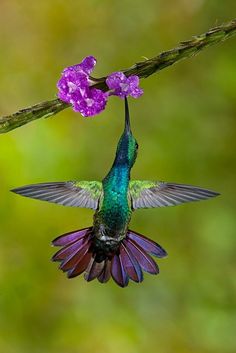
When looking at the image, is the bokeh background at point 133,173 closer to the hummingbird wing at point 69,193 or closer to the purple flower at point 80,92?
the hummingbird wing at point 69,193

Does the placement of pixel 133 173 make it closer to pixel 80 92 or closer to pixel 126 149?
pixel 126 149

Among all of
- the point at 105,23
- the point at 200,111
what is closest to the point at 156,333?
the point at 200,111

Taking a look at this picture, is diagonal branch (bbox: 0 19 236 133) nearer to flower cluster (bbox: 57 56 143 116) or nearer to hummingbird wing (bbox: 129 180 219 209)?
flower cluster (bbox: 57 56 143 116)

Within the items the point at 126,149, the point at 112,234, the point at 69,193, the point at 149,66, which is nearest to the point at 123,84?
the point at 149,66

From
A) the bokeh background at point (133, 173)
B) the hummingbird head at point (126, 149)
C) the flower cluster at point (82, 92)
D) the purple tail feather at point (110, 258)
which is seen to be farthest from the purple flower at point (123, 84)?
the bokeh background at point (133, 173)

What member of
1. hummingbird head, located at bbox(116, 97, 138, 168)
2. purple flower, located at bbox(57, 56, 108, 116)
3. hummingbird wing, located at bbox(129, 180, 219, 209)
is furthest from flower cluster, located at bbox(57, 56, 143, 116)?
hummingbird wing, located at bbox(129, 180, 219, 209)

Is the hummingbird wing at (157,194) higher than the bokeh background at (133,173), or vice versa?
the bokeh background at (133,173)
